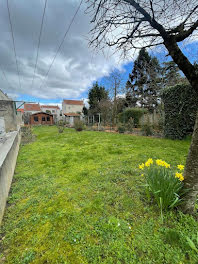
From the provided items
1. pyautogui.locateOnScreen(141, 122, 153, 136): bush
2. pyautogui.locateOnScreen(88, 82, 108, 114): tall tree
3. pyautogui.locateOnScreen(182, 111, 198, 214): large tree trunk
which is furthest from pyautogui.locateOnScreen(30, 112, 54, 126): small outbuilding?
pyautogui.locateOnScreen(182, 111, 198, 214): large tree trunk

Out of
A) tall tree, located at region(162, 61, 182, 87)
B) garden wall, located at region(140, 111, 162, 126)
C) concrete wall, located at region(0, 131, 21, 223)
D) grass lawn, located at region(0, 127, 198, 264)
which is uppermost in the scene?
tall tree, located at region(162, 61, 182, 87)

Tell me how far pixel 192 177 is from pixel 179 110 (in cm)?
606

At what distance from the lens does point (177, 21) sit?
184cm

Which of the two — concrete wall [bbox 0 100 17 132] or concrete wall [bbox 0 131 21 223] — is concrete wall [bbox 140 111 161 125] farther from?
concrete wall [bbox 0 100 17 132]

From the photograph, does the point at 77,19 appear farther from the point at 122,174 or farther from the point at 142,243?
the point at 142,243

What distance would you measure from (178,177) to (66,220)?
1.76 meters

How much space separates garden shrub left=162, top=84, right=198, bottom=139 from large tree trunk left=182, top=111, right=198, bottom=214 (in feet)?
18.7

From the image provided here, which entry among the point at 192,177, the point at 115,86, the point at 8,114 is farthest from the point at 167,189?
the point at 115,86

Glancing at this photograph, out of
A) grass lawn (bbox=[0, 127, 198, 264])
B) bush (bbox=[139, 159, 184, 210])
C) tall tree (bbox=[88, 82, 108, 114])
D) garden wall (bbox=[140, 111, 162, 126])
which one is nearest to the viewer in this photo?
grass lawn (bbox=[0, 127, 198, 264])

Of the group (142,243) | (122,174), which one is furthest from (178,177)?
(122,174)

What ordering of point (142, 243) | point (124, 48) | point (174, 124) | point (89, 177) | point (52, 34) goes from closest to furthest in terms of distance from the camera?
point (142, 243) < point (124, 48) < point (89, 177) < point (52, 34) < point (174, 124)

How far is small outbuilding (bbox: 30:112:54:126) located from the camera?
A: 23.7 metres

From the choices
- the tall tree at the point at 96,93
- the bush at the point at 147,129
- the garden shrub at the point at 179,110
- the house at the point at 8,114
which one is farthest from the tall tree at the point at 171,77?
the house at the point at 8,114

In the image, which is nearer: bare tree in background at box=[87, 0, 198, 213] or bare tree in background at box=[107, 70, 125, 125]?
bare tree in background at box=[87, 0, 198, 213]
